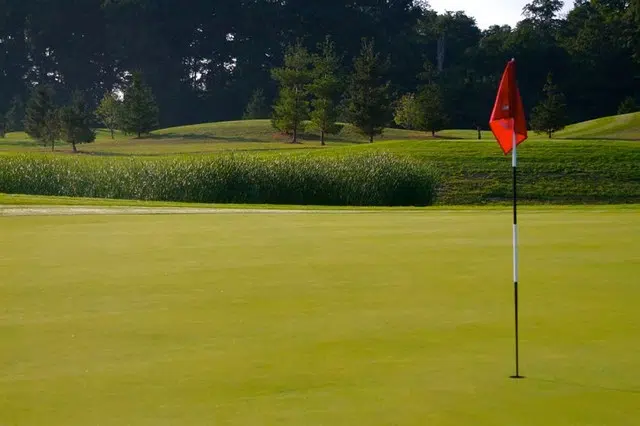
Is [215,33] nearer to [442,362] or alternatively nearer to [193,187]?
[193,187]

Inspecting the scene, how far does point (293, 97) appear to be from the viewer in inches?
2111

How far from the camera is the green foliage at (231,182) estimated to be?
29219mm

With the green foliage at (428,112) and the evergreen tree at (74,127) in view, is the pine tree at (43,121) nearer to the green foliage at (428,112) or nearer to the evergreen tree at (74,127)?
the evergreen tree at (74,127)

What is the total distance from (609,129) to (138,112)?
26045 millimetres

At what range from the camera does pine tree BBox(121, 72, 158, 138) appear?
5759cm

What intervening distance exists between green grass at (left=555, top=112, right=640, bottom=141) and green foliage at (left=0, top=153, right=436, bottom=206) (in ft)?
75.9

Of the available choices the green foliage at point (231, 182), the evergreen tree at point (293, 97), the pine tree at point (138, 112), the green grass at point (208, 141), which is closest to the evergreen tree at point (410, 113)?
the green grass at point (208, 141)

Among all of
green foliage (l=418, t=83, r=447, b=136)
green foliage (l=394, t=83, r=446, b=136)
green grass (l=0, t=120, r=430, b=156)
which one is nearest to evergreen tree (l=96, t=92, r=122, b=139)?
green grass (l=0, t=120, r=430, b=156)

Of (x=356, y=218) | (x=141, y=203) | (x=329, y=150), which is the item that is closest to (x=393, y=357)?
(x=356, y=218)

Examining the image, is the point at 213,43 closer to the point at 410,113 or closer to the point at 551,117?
the point at 410,113

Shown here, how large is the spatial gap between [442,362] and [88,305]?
9.81ft

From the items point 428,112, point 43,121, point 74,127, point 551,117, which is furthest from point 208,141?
point 551,117

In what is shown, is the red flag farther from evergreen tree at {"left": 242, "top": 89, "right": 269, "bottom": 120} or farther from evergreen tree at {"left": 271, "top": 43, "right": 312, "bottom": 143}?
evergreen tree at {"left": 242, "top": 89, "right": 269, "bottom": 120}

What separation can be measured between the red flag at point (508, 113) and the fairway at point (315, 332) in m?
1.27
